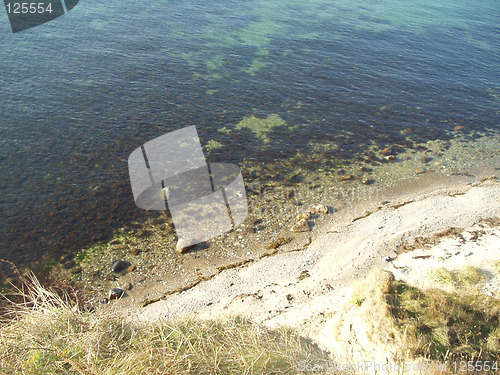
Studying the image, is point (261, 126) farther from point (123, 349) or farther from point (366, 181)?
point (123, 349)

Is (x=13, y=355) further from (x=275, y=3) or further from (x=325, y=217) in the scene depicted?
(x=275, y=3)

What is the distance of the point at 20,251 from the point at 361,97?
35.0 metres

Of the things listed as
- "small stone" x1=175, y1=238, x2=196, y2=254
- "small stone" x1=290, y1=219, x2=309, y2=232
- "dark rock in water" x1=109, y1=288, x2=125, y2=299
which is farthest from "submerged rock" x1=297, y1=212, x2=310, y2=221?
"dark rock in water" x1=109, y1=288, x2=125, y2=299

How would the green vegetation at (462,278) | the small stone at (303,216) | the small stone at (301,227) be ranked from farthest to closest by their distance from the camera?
the small stone at (303,216) < the small stone at (301,227) < the green vegetation at (462,278)

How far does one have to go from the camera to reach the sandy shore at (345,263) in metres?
17.9

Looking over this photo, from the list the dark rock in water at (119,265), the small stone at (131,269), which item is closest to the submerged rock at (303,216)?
the small stone at (131,269)

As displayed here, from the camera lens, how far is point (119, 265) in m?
21.5

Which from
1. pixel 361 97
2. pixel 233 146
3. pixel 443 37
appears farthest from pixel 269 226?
pixel 443 37

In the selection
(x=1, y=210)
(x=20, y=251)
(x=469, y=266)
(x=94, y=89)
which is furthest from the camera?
(x=94, y=89)

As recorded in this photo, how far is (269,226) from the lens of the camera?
24.8 meters

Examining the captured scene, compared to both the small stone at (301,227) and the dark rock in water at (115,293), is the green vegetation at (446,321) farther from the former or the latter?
the dark rock in water at (115,293)

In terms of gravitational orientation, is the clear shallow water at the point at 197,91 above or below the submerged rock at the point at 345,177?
above

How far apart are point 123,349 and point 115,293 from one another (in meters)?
9.98

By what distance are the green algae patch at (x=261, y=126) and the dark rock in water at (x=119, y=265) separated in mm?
16269
